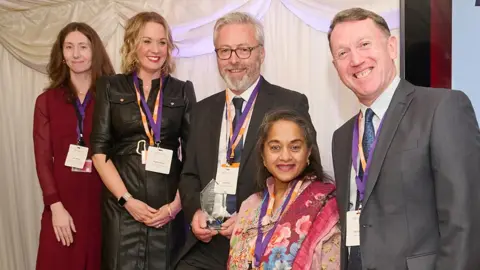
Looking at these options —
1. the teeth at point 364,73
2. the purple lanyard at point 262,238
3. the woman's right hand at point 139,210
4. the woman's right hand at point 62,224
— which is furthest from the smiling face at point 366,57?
the woman's right hand at point 62,224

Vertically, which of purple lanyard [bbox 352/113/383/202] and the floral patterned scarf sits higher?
purple lanyard [bbox 352/113/383/202]

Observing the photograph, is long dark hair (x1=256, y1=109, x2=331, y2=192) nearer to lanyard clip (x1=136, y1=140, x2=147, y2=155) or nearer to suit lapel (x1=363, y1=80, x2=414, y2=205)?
suit lapel (x1=363, y1=80, x2=414, y2=205)

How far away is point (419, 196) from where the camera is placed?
1947 mm

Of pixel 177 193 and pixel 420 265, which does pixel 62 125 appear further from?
pixel 420 265

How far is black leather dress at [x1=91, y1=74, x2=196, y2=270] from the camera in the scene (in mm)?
3172

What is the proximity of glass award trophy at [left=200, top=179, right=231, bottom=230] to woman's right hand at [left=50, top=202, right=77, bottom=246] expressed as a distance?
114 centimetres

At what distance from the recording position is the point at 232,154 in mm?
2807

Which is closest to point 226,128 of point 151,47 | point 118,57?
point 151,47

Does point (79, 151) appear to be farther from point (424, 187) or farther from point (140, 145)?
point (424, 187)

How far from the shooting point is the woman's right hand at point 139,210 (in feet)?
10.2

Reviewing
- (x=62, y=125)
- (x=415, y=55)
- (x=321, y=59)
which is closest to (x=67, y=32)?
(x=62, y=125)

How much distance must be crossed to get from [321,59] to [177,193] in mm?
1426

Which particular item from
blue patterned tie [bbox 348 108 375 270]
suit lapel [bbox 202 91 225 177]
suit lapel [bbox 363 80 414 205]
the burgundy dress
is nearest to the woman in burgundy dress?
the burgundy dress

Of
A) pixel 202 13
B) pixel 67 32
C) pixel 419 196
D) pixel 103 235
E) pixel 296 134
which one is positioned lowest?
pixel 103 235
